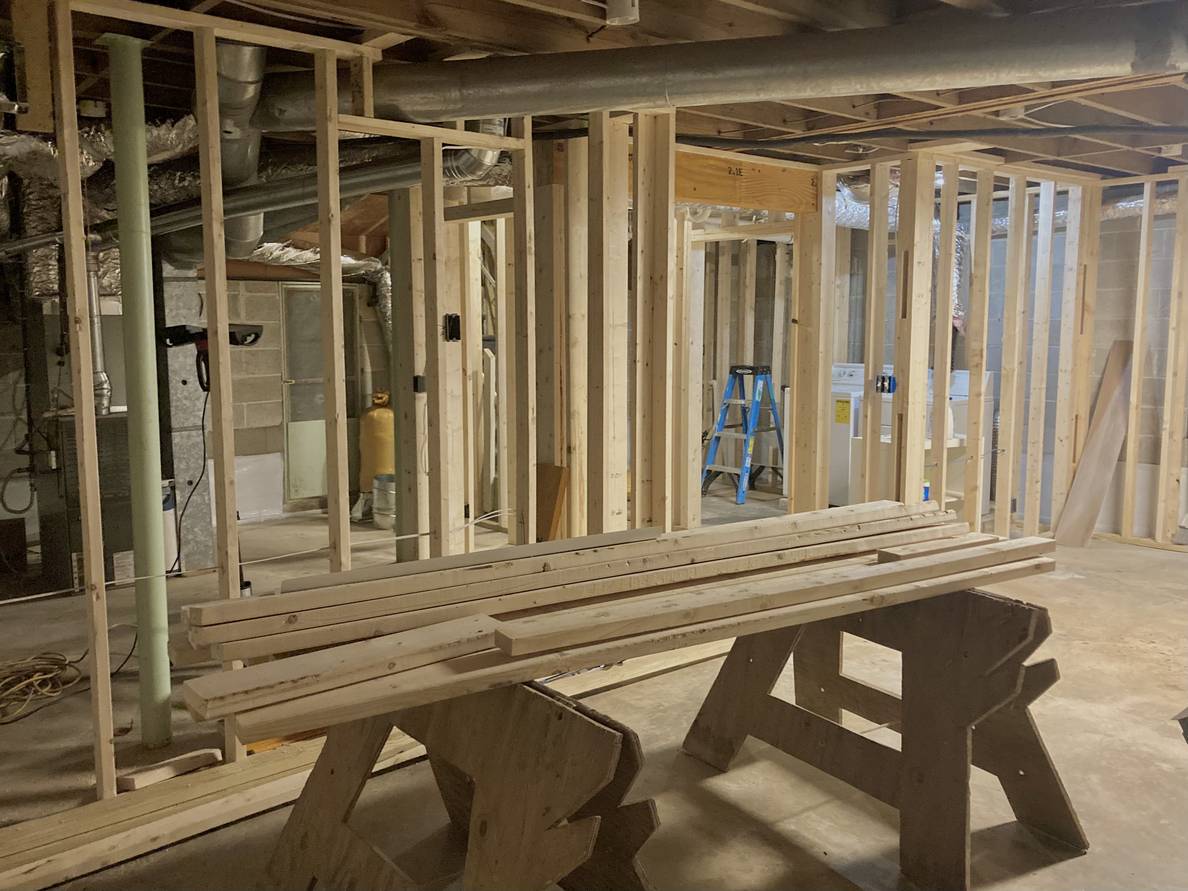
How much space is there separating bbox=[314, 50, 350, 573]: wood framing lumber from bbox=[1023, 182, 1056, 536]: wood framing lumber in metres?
4.35

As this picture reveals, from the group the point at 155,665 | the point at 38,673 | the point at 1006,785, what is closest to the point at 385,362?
the point at 38,673

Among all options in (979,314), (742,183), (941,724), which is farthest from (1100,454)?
(941,724)

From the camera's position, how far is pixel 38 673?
3.68m

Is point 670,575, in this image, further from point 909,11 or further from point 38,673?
point 38,673

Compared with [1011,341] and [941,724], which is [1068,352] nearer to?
[1011,341]

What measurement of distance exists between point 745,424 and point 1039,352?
2.40 meters

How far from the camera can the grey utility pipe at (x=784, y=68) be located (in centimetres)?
261

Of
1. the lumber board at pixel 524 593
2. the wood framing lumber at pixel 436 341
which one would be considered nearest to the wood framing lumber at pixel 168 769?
the wood framing lumber at pixel 436 341

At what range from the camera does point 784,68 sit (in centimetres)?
283

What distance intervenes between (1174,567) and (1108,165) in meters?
2.30

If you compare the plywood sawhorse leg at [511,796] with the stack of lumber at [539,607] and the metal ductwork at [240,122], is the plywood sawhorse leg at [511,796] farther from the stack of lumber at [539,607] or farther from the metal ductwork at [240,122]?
the metal ductwork at [240,122]

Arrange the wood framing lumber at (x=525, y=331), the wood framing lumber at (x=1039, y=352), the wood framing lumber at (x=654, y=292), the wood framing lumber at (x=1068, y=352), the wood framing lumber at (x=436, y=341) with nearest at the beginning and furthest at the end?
the wood framing lumber at (x=436, y=341)
the wood framing lumber at (x=525, y=331)
the wood framing lumber at (x=654, y=292)
the wood framing lumber at (x=1039, y=352)
the wood framing lumber at (x=1068, y=352)

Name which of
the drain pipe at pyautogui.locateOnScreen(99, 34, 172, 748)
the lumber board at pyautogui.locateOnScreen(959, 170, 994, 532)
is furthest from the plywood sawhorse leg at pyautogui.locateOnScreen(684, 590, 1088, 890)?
the lumber board at pyautogui.locateOnScreen(959, 170, 994, 532)

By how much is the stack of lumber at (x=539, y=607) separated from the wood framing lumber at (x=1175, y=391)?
3.78 meters
